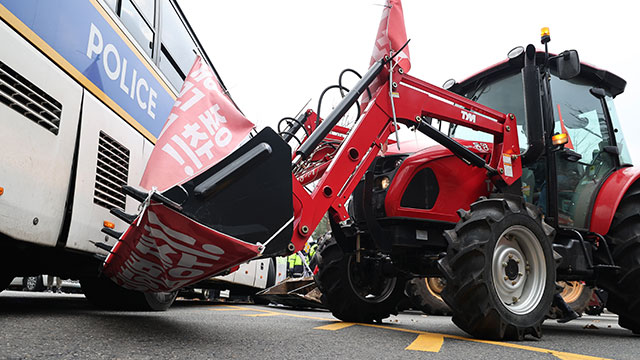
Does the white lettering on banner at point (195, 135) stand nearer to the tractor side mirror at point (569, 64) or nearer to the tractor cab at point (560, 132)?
the tractor cab at point (560, 132)

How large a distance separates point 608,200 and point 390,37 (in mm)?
3006

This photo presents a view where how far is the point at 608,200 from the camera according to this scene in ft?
16.0

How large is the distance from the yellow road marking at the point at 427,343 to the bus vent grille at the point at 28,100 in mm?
2687

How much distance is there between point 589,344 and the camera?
12.2ft

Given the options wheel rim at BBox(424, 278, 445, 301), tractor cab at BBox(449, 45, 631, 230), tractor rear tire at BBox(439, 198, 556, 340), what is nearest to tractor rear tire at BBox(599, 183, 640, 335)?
tractor cab at BBox(449, 45, 631, 230)

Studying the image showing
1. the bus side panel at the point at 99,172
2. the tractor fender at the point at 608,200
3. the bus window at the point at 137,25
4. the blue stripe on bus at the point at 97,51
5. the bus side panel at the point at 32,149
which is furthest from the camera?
the tractor fender at the point at 608,200

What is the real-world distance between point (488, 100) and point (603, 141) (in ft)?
4.86

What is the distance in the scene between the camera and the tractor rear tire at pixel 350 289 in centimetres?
487

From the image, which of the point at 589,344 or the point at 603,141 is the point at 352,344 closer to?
the point at 589,344

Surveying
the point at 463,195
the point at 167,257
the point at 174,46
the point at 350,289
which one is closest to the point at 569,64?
the point at 463,195

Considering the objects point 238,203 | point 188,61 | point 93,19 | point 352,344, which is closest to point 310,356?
point 352,344

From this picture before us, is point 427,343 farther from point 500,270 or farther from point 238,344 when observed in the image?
point 238,344

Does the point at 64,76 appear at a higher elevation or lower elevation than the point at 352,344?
higher

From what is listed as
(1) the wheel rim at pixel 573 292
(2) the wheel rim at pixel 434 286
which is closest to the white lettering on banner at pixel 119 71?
(2) the wheel rim at pixel 434 286
